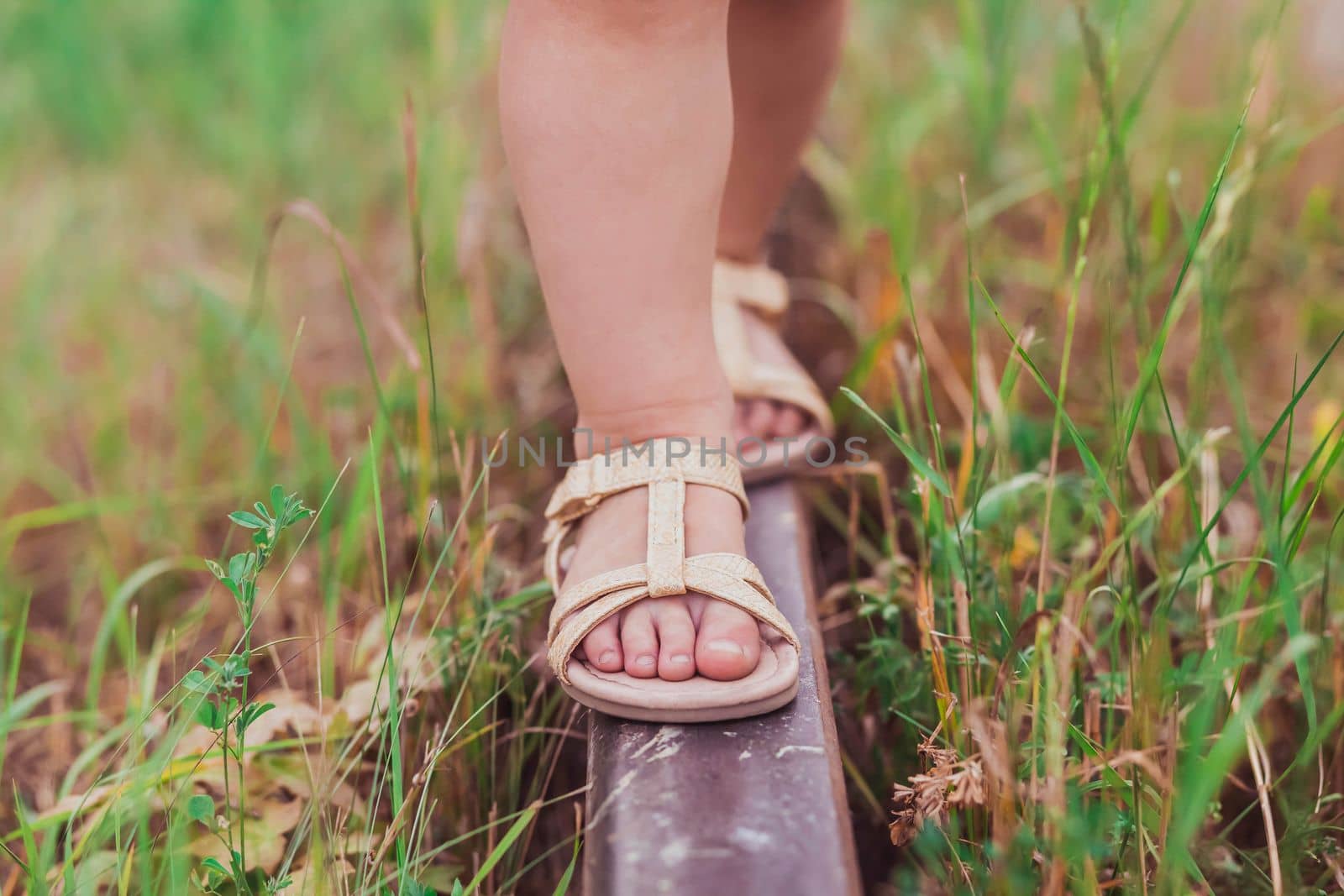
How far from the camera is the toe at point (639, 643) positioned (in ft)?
2.77

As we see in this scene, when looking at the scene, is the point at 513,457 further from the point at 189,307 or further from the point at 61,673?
the point at 189,307

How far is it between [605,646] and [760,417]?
51cm

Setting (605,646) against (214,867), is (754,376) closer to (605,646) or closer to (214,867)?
(605,646)

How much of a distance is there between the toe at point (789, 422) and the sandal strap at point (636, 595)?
1.35 ft

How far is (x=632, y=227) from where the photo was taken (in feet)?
3.05

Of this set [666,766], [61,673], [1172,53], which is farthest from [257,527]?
[1172,53]

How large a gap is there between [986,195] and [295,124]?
135cm

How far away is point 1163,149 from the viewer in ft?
5.98

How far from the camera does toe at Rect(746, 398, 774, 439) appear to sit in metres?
1.30

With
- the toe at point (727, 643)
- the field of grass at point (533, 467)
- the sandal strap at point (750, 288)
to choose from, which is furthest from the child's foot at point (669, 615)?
the sandal strap at point (750, 288)

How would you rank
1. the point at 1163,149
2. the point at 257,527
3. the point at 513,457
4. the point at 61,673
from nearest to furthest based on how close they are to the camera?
1. the point at 257,527
2. the point at 61,673
3. the point at 513,457
4. the point at 1163,149

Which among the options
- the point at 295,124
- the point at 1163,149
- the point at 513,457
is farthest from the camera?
the point at 295,124

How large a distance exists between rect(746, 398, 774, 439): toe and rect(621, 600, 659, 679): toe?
446 mm

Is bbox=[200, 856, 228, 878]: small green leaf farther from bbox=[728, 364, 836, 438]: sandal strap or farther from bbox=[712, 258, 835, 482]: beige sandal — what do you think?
bbox=[728, 364, 836, 438]: sandal strap
